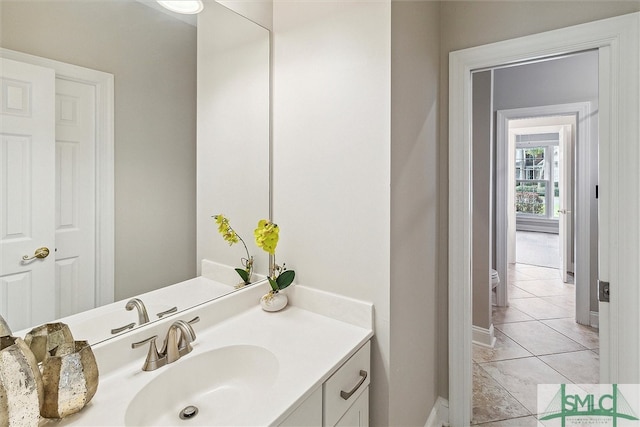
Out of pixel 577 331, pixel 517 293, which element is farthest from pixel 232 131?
pixel 517 293

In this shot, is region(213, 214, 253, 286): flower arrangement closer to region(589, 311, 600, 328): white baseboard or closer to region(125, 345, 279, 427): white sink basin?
region(125, 345, 279, 427): white sink basin

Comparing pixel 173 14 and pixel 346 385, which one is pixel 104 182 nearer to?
pixel 173 14

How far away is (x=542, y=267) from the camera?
16.5ft

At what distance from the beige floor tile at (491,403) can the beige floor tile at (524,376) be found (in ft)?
0.16

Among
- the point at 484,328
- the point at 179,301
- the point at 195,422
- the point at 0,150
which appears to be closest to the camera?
the point at 0,150

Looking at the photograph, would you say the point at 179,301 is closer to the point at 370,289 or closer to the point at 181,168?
the point at 181,168

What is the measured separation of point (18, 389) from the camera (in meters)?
0.62

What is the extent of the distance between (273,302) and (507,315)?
2951 millimetres

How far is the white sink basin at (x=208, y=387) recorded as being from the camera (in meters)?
0.87

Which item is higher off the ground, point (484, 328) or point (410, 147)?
point (410, 147)

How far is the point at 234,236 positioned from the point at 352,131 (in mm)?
682

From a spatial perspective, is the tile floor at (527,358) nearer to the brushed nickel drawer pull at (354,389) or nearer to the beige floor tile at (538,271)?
the beige floor tile at (538,271)

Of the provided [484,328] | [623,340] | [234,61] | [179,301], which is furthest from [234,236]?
[484,328]
